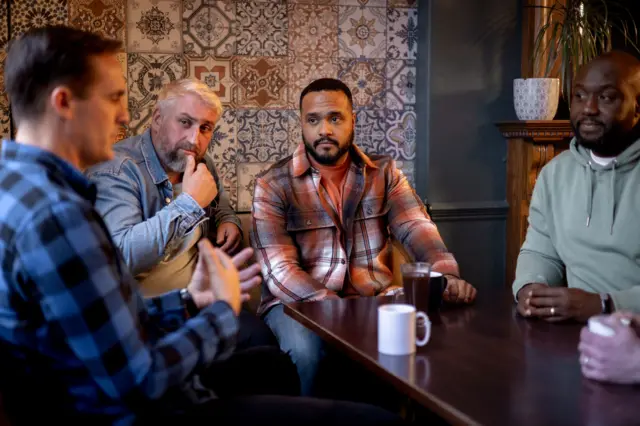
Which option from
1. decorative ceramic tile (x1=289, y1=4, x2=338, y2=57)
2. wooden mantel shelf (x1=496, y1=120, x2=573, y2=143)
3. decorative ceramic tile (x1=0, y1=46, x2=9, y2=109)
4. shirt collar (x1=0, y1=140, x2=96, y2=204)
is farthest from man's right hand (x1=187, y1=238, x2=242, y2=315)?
wooden mantel shelf (x1=496, y1=120, x2=573, y2=143)

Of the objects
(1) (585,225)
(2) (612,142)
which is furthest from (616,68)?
(1) (585,225)

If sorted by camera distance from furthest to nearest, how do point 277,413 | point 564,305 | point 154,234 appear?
1. point 154,234
2. point 564,305
3. point 277,413

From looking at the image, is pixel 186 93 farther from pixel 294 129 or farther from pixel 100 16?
pixel 294 129

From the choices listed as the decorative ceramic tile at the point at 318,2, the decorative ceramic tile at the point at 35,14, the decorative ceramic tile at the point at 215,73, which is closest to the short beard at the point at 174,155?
the decorative ceramic tile at the point at 215,73

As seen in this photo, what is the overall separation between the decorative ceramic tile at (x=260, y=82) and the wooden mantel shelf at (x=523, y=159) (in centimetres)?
111

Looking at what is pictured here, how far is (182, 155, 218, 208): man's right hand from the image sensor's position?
248 cm

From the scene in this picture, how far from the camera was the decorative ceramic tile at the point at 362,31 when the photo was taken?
3.46 m

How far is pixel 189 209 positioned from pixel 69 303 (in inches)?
49.4

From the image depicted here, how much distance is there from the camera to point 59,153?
4.30 ft

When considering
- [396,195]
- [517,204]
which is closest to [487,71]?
[517,204]

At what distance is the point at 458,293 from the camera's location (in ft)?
6.66

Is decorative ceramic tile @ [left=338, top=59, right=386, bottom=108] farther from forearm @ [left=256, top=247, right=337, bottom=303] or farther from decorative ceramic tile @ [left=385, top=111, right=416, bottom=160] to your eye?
forearm @ [left=256, top=247, right=337, bottom=303]

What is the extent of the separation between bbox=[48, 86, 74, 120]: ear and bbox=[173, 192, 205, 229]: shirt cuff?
3.57 ft

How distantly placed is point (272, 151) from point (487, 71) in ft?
3.82
